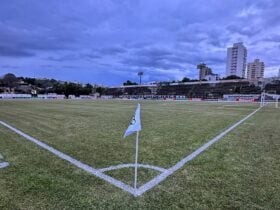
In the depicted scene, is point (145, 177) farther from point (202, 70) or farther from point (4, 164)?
point (202, 70)

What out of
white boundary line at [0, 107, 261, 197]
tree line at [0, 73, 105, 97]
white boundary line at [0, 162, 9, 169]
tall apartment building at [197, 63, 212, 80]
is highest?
tall apartment building at [197, 63, 212, 80]

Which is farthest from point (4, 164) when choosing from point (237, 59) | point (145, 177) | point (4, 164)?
point (237, 59)

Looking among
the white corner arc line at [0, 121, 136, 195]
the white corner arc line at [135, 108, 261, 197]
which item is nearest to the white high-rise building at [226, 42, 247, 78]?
the white corner arc line at [135, 108, 261, 197]

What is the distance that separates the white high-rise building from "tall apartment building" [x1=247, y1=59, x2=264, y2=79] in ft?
55.3

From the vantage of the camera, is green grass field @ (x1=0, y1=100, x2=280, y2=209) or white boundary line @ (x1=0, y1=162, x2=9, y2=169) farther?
white boundary line @ (x1=0, y1=162, x2=9, y2=169)

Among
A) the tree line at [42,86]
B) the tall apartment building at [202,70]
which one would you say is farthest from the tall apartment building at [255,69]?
the tree line at [42,86]

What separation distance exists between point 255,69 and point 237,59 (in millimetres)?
26244

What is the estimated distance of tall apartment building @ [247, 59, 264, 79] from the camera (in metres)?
162

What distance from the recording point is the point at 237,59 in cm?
14888

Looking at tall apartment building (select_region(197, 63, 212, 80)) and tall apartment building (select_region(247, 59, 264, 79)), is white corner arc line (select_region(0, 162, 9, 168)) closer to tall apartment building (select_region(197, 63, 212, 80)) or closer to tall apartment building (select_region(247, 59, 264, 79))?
tall apartment building (select_region(197, 63, 212, 80))

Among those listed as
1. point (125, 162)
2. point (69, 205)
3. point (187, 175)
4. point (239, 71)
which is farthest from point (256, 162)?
point (239, 71)

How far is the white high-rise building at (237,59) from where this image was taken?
147 meters

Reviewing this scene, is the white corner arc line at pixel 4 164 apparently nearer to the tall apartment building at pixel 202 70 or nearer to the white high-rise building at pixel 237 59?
the tall apartment building at pixel 202 70

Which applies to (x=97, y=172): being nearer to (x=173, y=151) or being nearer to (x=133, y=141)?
(x=173, y=151)
